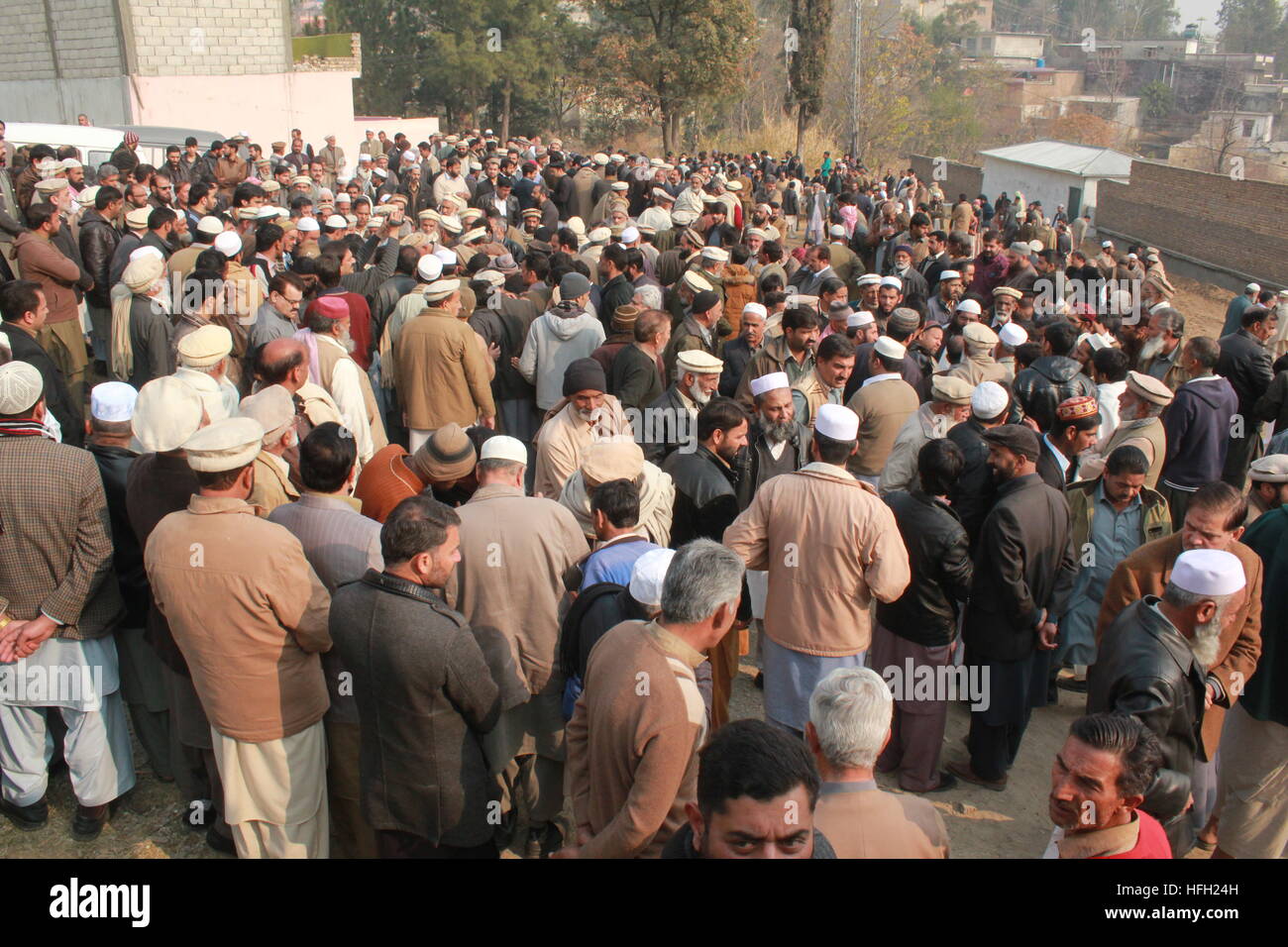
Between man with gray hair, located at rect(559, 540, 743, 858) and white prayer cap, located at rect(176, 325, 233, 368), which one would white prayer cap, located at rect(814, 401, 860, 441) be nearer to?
man with gray hair, located at rect(559, 540, 743, 858)

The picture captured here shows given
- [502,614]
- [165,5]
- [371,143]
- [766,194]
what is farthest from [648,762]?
[165,5]

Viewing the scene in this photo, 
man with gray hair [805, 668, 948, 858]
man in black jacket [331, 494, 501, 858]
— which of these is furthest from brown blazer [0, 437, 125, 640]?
man with gray hair [805, 668, 948, 858]

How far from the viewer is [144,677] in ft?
14.1

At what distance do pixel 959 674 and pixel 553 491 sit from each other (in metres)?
2.16

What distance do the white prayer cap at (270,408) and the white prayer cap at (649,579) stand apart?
2091 millimetres

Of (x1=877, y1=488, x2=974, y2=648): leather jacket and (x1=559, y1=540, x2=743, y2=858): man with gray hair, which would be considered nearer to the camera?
(x1=559, y1=540, x2=743, y2=858): man with gray hair

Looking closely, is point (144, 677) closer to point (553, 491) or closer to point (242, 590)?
point (242, 590)

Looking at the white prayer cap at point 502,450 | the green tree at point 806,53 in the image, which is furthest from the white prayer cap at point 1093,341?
the green tree at point 806,53

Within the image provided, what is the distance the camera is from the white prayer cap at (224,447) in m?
3.28

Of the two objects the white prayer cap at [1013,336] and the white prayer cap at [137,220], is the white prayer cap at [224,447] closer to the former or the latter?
the white prayer cap at [1013,336]

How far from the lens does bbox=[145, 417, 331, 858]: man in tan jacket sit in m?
3.30

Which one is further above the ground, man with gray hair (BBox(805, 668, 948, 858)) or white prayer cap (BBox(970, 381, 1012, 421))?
white prayer cap (BBox(970, 381, 1012, 421))

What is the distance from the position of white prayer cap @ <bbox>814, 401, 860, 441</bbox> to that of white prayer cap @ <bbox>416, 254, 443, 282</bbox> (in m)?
4.06
